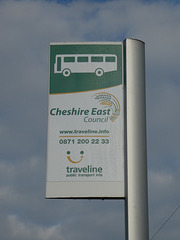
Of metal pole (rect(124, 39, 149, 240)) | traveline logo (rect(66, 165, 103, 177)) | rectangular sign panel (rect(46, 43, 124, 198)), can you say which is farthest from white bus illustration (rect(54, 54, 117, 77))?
traveline logo (rect(66, 165, 103, 177))

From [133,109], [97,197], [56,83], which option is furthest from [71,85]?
[97,197]

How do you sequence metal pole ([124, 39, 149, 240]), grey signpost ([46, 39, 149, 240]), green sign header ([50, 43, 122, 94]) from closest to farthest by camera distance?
1. metal pole ([124, 39, 149, 240])
2. grey signpost ([46, 39, 149, 240])
3. green sign header ([50, 43, 122, 94])

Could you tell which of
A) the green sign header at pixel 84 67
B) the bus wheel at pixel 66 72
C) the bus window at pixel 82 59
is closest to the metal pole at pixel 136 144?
the green sign header at pixel 84 67

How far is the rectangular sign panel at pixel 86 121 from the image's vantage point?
14.2 metres

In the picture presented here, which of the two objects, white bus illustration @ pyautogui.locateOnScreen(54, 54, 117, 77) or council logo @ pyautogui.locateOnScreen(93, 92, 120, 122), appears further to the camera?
white bus illustration @ pyautogui.locateOnScreen(54, 54, 117, 77)

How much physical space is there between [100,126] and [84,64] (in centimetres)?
150

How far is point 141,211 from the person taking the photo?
14.0 meters

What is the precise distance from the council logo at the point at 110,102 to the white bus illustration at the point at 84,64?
0.49m

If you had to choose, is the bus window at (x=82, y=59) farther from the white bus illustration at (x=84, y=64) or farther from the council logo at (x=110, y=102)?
the council logo at (x=110, y=102)

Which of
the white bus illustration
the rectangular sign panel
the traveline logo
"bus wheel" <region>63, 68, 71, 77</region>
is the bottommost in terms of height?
the traveline logo

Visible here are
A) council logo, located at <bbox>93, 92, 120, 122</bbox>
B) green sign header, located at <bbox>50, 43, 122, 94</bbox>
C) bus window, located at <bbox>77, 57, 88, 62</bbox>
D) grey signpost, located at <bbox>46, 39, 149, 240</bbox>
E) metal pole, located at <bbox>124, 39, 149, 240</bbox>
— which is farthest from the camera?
bus window, located at <bbox>77, 57, 88, 62</bbox>

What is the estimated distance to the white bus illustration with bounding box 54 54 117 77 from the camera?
14.9 metres

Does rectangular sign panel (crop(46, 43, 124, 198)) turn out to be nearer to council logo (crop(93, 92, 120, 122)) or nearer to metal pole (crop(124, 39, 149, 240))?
council logo (crop(93, 92, 120, 122))

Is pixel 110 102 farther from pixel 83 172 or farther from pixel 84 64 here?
pixel 83 172
